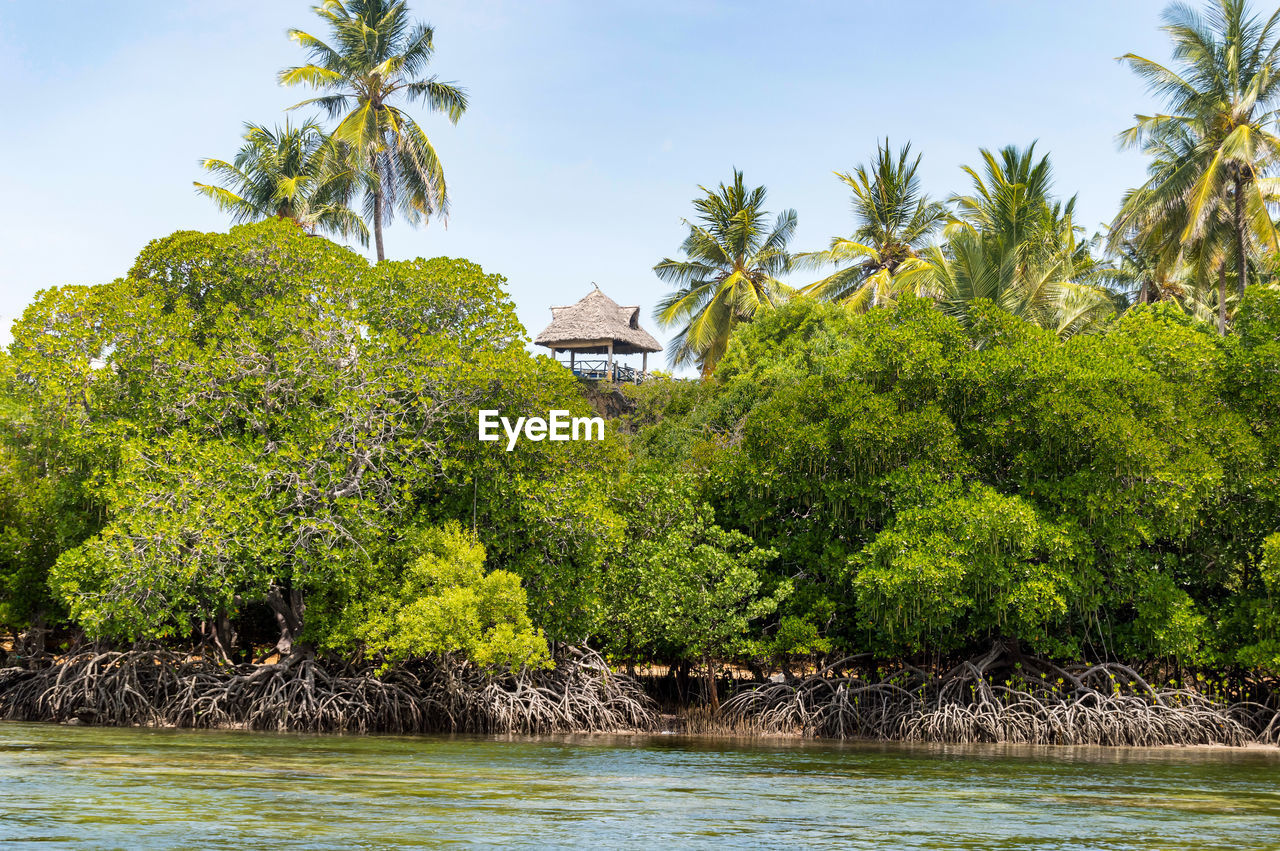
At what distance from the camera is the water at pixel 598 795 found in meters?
7.94

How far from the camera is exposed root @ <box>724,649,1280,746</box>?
56.2 feet

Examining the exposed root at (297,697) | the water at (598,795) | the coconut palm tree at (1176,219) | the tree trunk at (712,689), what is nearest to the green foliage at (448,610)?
the exposed root at (297,697)

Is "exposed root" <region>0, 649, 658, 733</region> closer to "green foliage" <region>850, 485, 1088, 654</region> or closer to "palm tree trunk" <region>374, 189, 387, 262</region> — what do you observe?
"green foliage" <region>850, 485, 1088, 654</region>

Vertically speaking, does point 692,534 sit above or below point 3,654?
above

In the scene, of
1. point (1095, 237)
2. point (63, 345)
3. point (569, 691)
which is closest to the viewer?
point (63, 345)

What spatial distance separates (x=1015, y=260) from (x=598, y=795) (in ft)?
50.6

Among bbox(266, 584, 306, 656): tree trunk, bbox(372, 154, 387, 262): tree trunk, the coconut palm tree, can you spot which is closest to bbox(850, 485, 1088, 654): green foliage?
bbox(266, 584, 306, 656): tree trunk

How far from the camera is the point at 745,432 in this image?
785 inches

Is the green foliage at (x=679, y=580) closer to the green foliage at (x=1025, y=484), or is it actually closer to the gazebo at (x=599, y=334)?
the green foliage at (x=1025, y=484)

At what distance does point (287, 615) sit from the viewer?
18109 millimetres

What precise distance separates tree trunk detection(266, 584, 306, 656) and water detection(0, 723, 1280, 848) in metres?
2.41

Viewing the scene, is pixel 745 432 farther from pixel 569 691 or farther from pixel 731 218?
pixel 731 218

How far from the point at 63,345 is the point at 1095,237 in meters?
31.1

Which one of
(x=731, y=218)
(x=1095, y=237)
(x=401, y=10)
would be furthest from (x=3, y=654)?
(x=1095, y=237)
